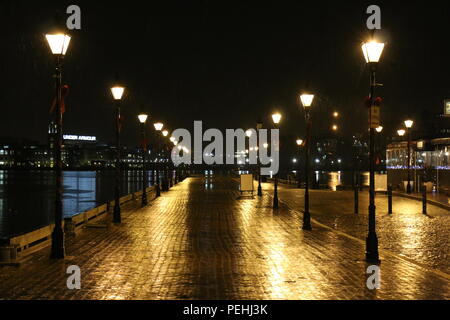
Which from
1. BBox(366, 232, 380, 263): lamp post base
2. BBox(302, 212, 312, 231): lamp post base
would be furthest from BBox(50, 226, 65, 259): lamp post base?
BBox(302, 212, 312, 231): lamp post base

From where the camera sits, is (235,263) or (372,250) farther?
(372,250)

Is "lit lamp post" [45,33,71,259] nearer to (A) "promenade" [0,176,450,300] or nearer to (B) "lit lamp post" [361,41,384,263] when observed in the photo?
(A) "promenade" [0,176,450,300]

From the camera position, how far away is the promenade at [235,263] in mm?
10641

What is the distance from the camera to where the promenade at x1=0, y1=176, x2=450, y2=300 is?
1064 cm

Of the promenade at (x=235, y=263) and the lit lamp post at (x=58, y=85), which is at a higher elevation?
the lit lamp post at (x=58, y=85)

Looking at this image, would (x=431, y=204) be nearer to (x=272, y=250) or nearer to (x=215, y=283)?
(x=272, y=250)

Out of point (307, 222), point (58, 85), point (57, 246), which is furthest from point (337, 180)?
point (57, 246)

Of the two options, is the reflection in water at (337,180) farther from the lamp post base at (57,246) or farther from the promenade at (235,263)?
the lamp post base at (57,246)

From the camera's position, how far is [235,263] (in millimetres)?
13836

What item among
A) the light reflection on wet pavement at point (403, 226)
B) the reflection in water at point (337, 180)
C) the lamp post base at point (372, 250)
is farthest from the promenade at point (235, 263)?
the reflection in water at point (337, 180)

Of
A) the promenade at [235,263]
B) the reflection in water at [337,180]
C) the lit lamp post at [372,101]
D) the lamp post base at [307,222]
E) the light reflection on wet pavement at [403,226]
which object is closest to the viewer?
the promenade at [235,263]

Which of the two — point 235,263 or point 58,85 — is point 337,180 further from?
point 58,85
